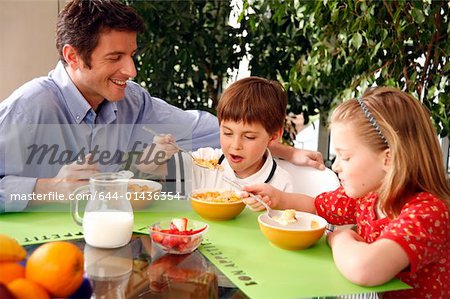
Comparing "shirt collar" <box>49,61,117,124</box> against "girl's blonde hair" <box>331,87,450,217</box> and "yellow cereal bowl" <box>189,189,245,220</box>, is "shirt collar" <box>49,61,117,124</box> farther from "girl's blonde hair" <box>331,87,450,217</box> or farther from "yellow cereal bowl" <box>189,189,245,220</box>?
"girl's blonde hair" <box>331,87,450,217</box>

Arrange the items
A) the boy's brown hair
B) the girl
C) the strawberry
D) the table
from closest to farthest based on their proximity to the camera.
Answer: the table < the girl < the strawberry < the boy's brown hair

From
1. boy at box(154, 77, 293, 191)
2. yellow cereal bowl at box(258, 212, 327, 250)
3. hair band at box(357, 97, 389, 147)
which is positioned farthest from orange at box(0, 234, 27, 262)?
boy at box(154, 77, 293, 191)

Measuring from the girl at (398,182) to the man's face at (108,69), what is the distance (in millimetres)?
855

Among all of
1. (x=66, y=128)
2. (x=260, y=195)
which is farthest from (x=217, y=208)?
(x=66, y=128)

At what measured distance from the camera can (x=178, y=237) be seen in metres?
1.01

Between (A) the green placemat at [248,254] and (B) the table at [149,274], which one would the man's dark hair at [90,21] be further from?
(B) the table at [149,274]

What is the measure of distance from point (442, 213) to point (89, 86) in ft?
4.03

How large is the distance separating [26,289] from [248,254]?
1.53 feet

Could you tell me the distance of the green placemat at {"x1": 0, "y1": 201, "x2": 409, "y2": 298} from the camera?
0.88 m

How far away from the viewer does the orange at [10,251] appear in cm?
72

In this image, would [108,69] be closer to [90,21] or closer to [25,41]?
[90,21]

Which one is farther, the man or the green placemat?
the man

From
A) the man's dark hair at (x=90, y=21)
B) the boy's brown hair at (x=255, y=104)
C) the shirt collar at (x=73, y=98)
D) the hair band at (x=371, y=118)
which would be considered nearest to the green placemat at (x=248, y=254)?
the hair band at (x=371, y=118)

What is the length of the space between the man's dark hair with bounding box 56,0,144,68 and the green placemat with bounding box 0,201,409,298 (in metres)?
0.67
